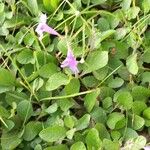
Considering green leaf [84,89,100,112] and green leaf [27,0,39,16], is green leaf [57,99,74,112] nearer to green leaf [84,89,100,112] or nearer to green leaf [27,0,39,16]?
green leaf [84,89,100,112]

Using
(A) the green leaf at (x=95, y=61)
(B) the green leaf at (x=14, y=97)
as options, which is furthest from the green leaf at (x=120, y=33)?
(B) the green leaf at (x=14, y=97)

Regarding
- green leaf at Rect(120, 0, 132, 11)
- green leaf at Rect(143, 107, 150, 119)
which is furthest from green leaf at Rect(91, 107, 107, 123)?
green leaf at Rect(120, 0, 132, 11)

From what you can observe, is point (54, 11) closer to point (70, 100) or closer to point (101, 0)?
point (101, 0)

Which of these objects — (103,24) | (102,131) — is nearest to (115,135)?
(102,131)

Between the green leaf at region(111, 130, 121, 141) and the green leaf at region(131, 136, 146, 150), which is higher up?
the green leaf at region(131, 136, 146, 150)

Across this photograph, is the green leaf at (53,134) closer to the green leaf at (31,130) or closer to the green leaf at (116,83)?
the green leaf at (31,130)

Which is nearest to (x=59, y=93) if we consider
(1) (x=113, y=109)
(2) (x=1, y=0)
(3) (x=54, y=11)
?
(1) (x=113, y=109)
